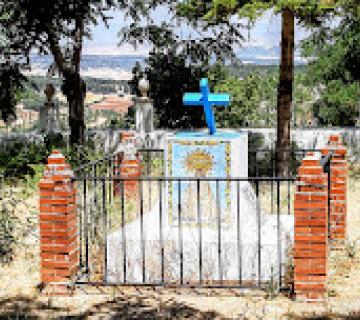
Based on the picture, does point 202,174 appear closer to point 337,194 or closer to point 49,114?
point 337,194

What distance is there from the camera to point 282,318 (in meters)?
6.12

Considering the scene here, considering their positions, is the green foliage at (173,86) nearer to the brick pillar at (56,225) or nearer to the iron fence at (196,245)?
the iron fence at (196,245)

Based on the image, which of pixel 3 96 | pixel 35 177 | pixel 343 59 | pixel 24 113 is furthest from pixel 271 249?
pixel 343 59

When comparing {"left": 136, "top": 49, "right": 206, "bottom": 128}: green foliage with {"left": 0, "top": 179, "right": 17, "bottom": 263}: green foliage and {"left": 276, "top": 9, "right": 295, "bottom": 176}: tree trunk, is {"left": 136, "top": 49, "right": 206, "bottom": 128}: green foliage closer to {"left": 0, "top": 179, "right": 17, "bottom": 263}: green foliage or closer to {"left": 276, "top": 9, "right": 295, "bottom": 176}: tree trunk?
{"left": 276, "top": 9, "right": 295, "bottom": 176}: tree trunk

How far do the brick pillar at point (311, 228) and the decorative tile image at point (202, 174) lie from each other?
1.41m

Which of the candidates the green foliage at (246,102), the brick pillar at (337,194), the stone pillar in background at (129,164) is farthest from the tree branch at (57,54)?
the brick pillar at (337,194)

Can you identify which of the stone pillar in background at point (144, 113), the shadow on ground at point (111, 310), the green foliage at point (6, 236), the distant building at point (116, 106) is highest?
the distant building at point (116, 106)

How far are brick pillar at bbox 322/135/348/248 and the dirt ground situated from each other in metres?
1.20

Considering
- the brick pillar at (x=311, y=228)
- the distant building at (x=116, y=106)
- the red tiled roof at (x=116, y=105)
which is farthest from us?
the red tiled roof at (x=116, y=105)

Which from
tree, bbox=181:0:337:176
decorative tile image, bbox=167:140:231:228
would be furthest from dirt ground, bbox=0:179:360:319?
tree, bbox=181:0:337:176

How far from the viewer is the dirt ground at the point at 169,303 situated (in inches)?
247

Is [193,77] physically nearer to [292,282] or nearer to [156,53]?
[156,53]

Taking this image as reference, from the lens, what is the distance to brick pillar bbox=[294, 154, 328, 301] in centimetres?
640

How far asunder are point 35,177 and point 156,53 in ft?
26.6
